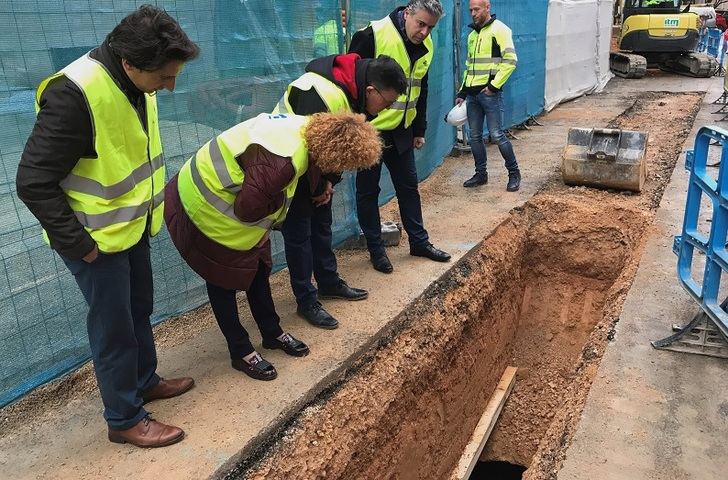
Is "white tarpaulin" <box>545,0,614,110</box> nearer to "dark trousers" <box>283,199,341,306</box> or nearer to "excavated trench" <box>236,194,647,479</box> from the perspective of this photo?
"excavated trench" <box>236,194,647,479</box>

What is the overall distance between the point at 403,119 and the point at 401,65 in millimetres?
400

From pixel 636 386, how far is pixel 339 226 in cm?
281

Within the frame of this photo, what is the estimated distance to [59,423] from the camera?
3.19 metres

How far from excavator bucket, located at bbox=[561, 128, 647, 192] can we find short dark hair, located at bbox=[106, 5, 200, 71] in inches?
220

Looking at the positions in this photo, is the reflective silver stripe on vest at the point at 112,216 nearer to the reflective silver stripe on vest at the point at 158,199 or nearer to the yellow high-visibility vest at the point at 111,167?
the yellow high-visibility vest at the point at 111,167

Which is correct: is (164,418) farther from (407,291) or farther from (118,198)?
(407,291)

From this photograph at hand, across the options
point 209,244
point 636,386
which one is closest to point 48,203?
point 209,244

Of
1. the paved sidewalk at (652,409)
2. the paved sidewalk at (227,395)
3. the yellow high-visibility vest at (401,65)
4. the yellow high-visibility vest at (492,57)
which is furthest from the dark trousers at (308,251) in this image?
the yellow high-visibility vest at (492,57)

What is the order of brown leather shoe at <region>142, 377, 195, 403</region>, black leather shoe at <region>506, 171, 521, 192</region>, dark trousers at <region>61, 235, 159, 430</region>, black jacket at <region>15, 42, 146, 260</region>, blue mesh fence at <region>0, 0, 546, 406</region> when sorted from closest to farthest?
1. black jacket at <region>15, 42, 146, 260</region>
2. dark trousers at <region>61, 235, 159, 430</region>
3. blue mesh fence at <region>0, 0, 546, 406</region>
4. brown leather shoe at <region>142, 377, 195, 403</region>
5. black leather shoe at <region>506, 171, 521, 192</region>

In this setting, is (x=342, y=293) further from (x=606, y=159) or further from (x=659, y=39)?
(x=659, y=39)

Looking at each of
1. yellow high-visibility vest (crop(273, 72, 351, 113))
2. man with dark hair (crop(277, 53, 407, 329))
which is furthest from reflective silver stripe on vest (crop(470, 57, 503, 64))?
yellow high-visibility vest (crop(273, 72, 351, 113))

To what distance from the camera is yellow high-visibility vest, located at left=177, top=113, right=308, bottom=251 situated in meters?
2.93

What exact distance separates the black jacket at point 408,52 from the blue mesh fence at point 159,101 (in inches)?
23.9

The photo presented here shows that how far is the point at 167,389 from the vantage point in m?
3.30
